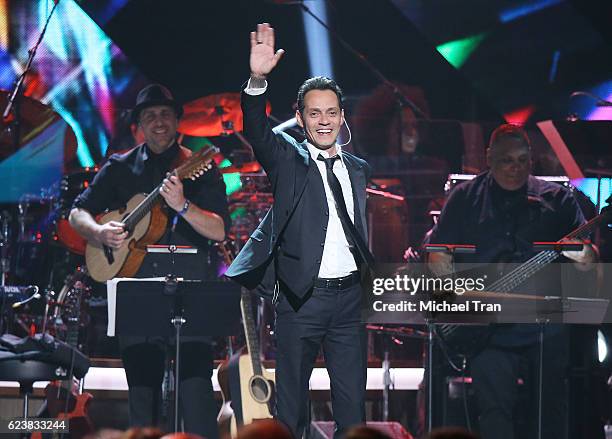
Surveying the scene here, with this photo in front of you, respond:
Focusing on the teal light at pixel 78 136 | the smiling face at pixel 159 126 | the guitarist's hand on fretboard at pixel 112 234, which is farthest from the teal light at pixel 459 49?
the guitarist's hand on fretboard at pixel 112 234

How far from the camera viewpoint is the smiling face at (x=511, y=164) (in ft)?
22.5

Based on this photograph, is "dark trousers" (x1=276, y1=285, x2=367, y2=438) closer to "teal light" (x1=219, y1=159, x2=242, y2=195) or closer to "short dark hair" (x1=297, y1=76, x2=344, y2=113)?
"short dark hair" (x1=297, y1=76, x2=344, y2=113)

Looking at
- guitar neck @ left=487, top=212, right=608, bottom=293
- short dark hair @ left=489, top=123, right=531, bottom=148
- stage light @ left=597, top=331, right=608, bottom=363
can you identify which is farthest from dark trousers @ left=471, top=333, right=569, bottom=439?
short dark hair @ left=489, top=123, right=531, bottom=148

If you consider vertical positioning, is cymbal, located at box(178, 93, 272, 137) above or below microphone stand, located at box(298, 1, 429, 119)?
below

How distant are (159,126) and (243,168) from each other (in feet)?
6.62

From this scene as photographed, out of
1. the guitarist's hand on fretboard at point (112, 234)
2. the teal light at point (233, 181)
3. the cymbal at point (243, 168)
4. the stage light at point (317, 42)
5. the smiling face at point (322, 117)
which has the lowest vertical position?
the guitarist's hand on fretboard at point (112, 234)

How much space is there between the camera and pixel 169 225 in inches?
268

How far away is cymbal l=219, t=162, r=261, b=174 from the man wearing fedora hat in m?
1.76

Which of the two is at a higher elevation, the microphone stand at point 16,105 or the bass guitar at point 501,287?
the microphone stand at point 16,105

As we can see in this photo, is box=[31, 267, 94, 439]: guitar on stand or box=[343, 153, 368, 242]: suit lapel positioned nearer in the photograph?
box=[343, 153, 368, 242]: suit lapel

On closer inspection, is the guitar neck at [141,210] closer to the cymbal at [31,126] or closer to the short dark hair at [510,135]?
the cymbal at [31,126]

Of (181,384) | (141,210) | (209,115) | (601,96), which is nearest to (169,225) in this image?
(141,210)

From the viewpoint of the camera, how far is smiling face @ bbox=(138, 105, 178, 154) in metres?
7.01

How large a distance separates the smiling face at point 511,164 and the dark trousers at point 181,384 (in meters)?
2.26
